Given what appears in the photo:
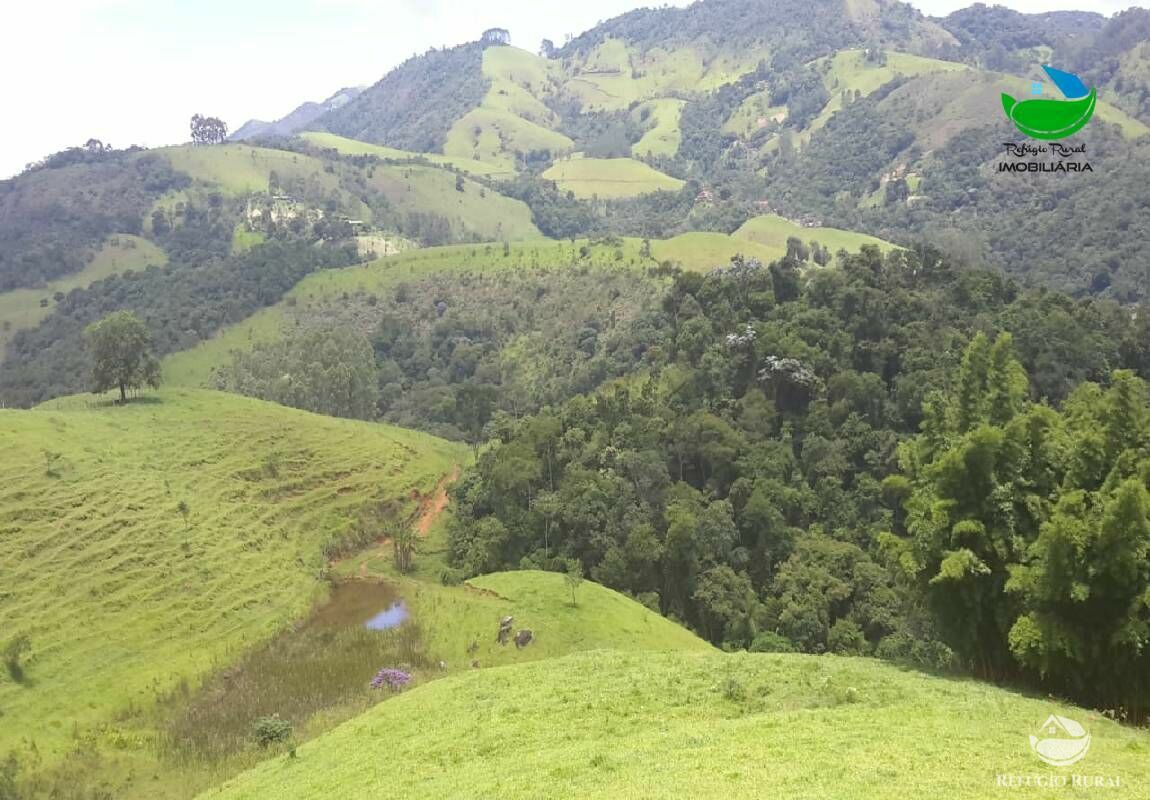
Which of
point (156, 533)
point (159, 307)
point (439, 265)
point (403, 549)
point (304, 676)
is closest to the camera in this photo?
point (304, 676)

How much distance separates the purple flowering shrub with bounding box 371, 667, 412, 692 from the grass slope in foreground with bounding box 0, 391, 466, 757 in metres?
12.1

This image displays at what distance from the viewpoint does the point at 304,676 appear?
45.7 m

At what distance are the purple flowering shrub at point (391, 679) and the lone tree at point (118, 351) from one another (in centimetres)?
5335

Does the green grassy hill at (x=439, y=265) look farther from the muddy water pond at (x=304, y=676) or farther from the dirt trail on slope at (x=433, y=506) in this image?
the muddy water pond at (x=304, y=676)

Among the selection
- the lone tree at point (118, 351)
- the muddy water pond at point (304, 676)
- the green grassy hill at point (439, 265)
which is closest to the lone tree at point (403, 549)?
the muddy water pond at point (304, 676)

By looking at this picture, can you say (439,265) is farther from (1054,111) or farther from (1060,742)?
(1060,742)

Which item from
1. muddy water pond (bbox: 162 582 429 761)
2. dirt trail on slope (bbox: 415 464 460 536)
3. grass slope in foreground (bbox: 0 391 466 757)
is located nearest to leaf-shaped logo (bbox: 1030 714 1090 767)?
muddy water pond (bbox: 162 582 429 761)

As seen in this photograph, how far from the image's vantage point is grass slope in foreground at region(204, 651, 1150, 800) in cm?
1819

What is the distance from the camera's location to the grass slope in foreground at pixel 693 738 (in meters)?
18.2

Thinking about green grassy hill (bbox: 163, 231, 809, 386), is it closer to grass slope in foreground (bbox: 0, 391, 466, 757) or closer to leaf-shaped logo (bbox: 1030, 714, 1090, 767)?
grass slope in foreground (bbox: 0, 391, 466, 757)

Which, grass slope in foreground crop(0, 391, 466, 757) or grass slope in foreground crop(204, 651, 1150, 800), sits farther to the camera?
grass slope in foreground crop(0, 391, 466, 757)

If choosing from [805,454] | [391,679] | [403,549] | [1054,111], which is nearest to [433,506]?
[403,549]

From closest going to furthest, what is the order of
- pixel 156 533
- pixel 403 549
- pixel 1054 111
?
pixel 1054 111 → pixel 156 533 → pixel 403 549

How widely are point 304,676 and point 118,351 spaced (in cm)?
4974
